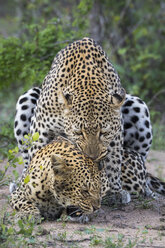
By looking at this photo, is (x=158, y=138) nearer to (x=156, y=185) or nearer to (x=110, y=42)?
(x=156, y=185)

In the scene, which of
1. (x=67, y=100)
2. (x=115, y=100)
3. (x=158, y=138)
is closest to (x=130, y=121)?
(x=115, y=100)

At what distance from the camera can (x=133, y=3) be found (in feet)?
46.6

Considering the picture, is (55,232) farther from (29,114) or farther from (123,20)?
(123,20)

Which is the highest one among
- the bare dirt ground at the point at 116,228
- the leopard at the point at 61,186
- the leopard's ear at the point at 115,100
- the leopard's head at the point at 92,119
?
the leopard's ear at the point at 115,100

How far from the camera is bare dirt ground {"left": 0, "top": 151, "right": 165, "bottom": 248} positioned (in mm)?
4570

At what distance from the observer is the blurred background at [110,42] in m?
9.09

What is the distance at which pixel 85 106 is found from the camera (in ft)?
18.6

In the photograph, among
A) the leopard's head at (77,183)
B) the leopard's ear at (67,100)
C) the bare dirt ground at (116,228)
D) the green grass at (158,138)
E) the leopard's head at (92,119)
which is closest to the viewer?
the bare dirt ground at (116,228)

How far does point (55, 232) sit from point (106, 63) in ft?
8.29

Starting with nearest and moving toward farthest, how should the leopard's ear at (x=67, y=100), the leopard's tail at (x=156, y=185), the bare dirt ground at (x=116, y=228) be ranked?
the bare dirt ground at (x=116, y=228) < the leopard's ear at (x=67, y=100) < the leopard's tail at (x=156, y=185)

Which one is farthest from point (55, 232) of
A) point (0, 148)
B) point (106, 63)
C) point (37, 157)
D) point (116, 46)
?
point (116, 46)

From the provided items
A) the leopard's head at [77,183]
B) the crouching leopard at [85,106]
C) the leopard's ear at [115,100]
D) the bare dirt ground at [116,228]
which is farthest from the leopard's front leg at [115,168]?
the leopard's head at [77,183]

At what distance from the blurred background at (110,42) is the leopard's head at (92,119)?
329 centimetres

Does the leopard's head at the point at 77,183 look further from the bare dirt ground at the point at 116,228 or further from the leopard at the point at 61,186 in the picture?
the bare dirt ground at the point at 116,228
